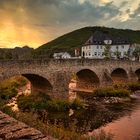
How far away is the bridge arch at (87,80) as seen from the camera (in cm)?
3741

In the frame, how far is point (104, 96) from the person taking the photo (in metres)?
32.7

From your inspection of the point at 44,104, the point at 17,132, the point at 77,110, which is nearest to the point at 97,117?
the point at 77,110

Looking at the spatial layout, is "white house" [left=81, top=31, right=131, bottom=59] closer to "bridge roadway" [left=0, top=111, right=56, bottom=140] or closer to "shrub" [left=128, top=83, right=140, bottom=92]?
"shrub" [left=128, top=83, right=140, bottom=92]

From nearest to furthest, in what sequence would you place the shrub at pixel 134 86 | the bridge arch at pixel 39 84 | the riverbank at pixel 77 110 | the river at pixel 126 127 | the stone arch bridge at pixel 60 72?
1. the river at pixel 126 127
2. the riverbank at pixel 77 110
3. the stone arch bridge at pixel 60 72
4. the bridge arch at pixel 39 84
5. the shrub at pixel 134 86

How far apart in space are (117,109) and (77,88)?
1543 centimetres

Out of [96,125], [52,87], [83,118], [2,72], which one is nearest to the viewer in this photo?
[96,125]

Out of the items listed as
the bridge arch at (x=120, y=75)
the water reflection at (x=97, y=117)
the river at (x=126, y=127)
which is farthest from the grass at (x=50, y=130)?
the bridge arch at (x=120, y=75)

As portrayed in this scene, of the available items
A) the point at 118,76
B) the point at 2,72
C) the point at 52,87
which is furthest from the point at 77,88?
the point at 2,72

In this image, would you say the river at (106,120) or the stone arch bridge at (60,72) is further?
the stone arch bridge at (60,72)

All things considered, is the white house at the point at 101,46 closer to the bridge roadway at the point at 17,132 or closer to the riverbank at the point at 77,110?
the riverbank at the point at 77,110

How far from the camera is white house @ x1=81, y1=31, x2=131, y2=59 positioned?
3194 inches

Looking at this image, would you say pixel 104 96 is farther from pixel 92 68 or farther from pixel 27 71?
pixel 27 71

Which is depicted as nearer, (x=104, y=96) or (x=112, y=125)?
(x=112, y=125)

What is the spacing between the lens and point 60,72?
97.5 feet
